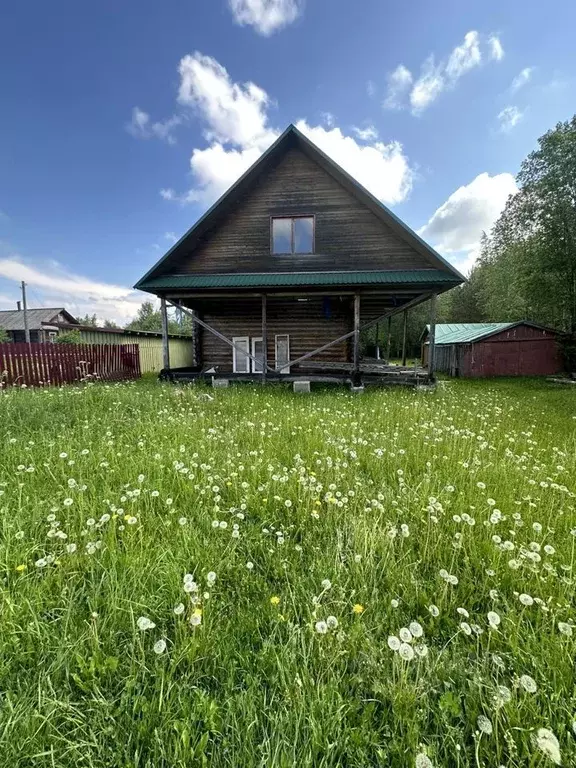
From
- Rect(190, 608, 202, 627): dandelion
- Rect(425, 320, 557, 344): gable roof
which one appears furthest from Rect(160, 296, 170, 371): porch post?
Rect(425, 320, 557, 344): gable roof

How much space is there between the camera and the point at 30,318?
4044 cm

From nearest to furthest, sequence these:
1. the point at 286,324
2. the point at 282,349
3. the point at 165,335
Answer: the point at 165,335 → the point at 286,324 → the point at 282,349

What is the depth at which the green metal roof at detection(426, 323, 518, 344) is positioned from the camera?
21.0 metres

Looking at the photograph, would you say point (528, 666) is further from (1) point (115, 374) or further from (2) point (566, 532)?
(1) point (115, 374)

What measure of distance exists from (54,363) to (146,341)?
17.8 m

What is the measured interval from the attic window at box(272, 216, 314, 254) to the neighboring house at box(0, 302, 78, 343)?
32480 millimetres

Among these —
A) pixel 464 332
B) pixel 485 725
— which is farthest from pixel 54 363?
pixel 464 332

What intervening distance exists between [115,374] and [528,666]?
18.1 m

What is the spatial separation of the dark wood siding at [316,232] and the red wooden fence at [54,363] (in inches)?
218

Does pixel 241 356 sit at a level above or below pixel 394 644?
above

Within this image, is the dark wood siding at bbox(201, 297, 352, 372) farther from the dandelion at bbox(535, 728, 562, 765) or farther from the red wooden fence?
the dandelion at bbox(535, 728, 562, 765)

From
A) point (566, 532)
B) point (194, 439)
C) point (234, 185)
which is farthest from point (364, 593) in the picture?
point (234, 185)

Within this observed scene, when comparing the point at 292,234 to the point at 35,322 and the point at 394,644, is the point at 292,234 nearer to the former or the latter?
the point at 394,644

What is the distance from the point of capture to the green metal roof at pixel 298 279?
10734mm
